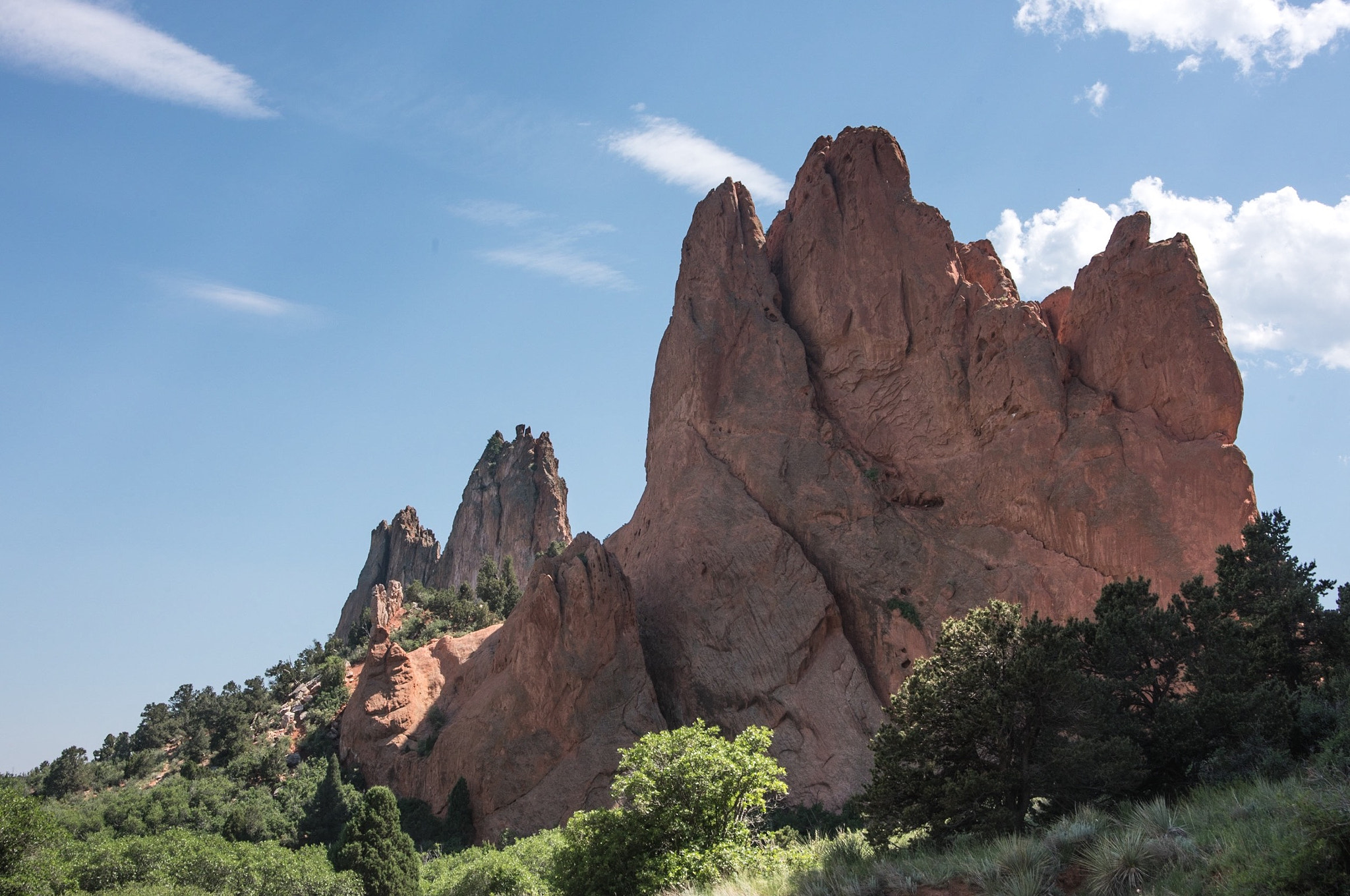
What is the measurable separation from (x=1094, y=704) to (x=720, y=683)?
58.7 ft

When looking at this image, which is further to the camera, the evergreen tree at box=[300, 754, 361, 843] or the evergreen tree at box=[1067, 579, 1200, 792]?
the evergreen tree at box=[300, 754, 361, 843]

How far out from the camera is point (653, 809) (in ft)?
77.5

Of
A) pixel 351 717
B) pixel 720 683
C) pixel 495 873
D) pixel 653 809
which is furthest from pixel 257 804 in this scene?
pixel 653 809

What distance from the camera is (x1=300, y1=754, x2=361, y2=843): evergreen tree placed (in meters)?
37.2

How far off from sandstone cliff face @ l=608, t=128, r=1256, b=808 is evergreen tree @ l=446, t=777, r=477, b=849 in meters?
8.35

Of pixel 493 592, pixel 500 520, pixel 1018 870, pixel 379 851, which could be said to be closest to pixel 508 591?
pixel 493 592

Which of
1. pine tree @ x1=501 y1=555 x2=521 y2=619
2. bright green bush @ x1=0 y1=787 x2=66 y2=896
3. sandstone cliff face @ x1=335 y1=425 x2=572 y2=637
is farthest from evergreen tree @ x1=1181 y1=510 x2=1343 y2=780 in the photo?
sandstone cliff face @ x1=335 y1=425 x2=572 y2=637

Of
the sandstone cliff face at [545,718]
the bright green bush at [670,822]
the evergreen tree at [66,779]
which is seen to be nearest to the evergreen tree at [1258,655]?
the bright green bush at [670,822]

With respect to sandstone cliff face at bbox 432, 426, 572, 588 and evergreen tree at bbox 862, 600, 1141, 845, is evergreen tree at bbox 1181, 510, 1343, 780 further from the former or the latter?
sandstone cliff face at bbox 432, 426, 572, 588

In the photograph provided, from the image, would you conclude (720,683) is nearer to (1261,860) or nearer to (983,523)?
(983,523)

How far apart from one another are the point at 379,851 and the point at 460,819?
644cm

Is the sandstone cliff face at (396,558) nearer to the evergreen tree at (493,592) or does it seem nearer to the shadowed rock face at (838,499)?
the evergreen tree at (493,592)

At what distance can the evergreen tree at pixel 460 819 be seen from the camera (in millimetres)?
36719

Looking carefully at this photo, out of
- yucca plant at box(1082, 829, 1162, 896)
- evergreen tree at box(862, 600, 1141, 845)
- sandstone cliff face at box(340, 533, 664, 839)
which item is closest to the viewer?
yucca plant at box(1082, 829, 1162, 896)
